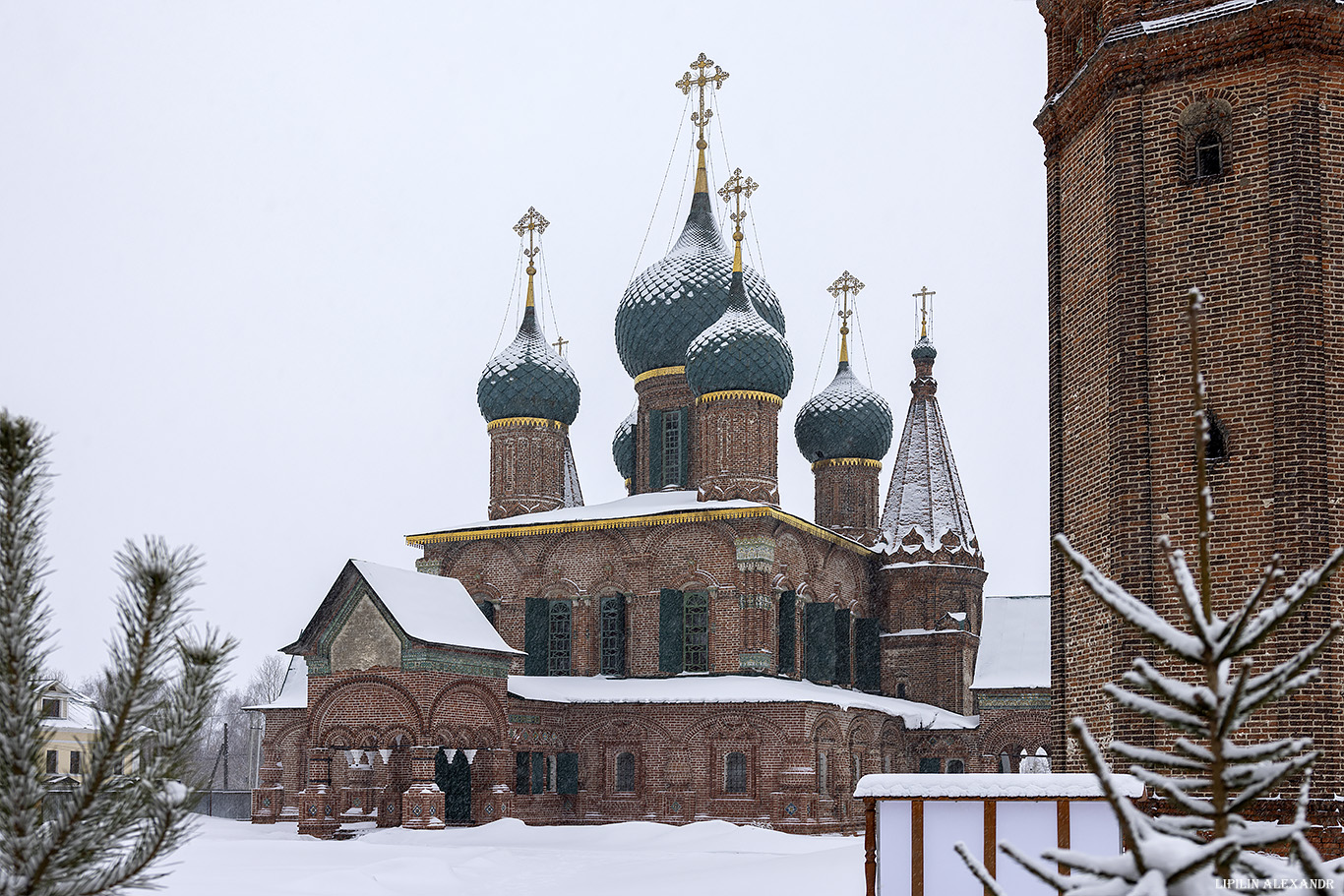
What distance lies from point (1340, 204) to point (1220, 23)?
1770mm

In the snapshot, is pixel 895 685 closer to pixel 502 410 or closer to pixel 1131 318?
pixel 502 410

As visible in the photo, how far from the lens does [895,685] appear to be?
3061 cm

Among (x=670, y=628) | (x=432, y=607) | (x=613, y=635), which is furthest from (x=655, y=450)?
(x=432, y=607)

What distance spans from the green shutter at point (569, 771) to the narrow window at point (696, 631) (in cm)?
259

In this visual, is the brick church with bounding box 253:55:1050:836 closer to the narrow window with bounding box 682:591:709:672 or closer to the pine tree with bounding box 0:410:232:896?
the narrow window with bounding box 682:591:709:672

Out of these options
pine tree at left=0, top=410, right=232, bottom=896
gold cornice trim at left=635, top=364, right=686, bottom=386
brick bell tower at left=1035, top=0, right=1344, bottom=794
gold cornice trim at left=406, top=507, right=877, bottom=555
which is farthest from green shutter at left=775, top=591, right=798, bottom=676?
pine tree at left=0, top=410, right=232, bottom=896

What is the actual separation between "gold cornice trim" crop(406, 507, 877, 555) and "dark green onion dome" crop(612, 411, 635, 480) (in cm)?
583

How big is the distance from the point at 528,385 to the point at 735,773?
9791mm

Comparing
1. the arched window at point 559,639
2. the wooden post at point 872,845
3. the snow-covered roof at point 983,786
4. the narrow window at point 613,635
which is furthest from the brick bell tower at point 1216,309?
the arched window at point 559,639

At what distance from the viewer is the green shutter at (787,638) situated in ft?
86.5

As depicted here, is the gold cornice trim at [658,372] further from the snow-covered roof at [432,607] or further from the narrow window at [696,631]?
the snow-covered roof at [432,607]

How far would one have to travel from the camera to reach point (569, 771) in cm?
2580

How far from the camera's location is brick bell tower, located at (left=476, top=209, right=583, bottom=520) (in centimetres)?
3022

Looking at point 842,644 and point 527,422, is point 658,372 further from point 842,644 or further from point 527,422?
point 842,644
